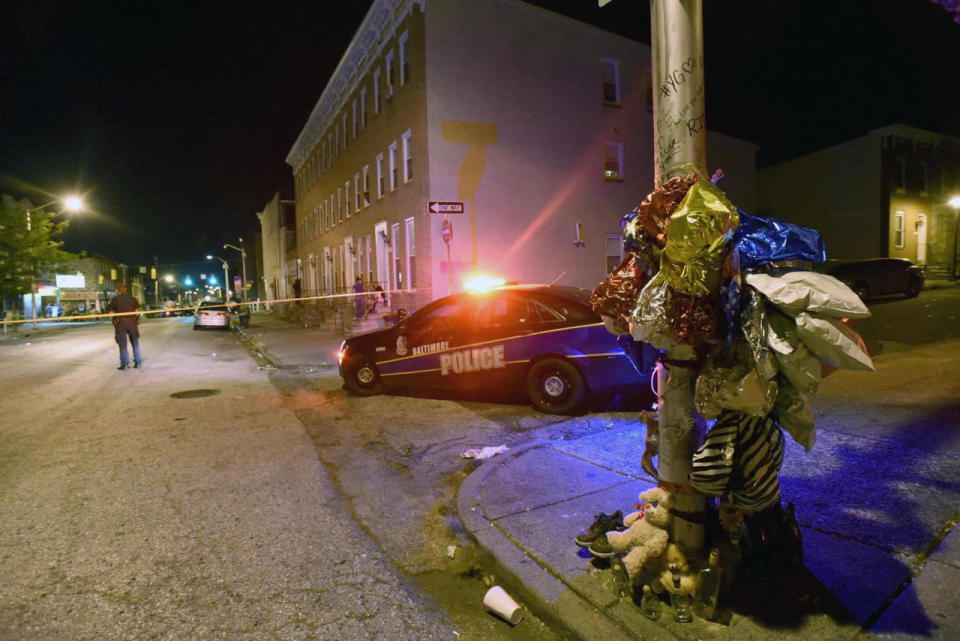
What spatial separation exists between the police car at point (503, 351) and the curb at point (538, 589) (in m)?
2.95

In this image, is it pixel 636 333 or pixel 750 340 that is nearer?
pixel 750 340

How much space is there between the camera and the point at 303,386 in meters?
9.74

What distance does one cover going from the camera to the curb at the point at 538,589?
252 cm

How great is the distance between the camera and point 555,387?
6766 millimetres

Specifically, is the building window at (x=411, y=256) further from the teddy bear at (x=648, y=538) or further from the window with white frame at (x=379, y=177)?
the teddy bear at (x=648, y=538)

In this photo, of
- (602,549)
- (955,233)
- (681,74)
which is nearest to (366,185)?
(681,74)

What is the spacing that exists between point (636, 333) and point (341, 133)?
27.5 meters

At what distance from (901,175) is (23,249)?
47.3 metres

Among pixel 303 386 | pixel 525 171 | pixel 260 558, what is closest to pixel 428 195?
pixel 525 171

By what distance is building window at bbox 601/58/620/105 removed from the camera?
20305 millimetres

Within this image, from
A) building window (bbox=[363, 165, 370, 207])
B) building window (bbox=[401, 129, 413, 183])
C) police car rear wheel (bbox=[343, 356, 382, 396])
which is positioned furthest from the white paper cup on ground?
building window (bbox=[363, 165, 370, 207])

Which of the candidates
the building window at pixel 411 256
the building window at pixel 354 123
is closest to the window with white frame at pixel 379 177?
the building window at pixel 411 256

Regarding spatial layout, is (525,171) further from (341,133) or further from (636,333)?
(636,333)

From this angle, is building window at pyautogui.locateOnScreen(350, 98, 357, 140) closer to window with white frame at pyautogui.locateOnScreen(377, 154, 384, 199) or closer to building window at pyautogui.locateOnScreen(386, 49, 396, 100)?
window with white frame at pyautogui.locateOnScreen(377, 154, 384, 199)
